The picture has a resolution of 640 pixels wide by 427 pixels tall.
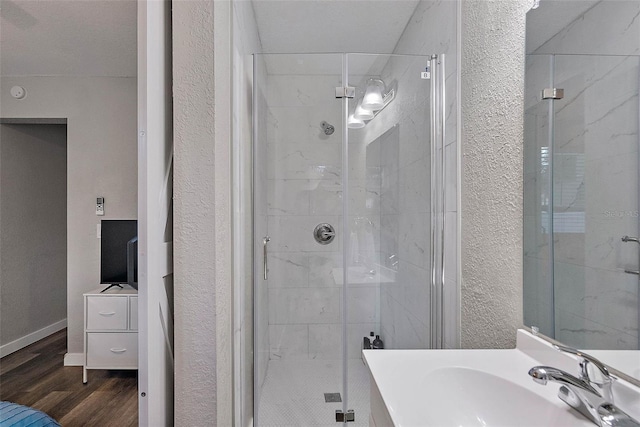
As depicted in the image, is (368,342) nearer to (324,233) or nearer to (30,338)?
(324,233)

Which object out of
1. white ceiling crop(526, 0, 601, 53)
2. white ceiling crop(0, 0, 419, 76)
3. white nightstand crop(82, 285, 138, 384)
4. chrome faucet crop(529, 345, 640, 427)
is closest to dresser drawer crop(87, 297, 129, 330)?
white nightstand crop(82, 285, 138, 384)

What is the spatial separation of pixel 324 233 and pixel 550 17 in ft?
4.30

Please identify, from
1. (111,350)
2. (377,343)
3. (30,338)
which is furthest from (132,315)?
(377,343)

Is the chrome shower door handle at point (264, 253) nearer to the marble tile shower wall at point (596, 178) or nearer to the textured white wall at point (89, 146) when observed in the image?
the marble tile shower wall at point (596, 178)

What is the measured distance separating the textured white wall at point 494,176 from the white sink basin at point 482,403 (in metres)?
0.34

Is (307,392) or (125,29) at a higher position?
(125,29)

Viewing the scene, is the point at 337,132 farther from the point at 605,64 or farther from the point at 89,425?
the point at 89,425

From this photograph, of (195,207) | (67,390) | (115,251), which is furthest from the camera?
(115,251)

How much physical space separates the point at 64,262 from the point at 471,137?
14.9 ft

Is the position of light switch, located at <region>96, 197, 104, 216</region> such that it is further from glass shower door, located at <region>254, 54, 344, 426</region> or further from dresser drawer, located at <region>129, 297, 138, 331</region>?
glass shower door, located at <region>254, 54, 344, 426</region>

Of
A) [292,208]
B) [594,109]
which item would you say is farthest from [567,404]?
[292,208]

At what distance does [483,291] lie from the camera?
135cm

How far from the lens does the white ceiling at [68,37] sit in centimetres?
225

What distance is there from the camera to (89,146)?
3.32 m
